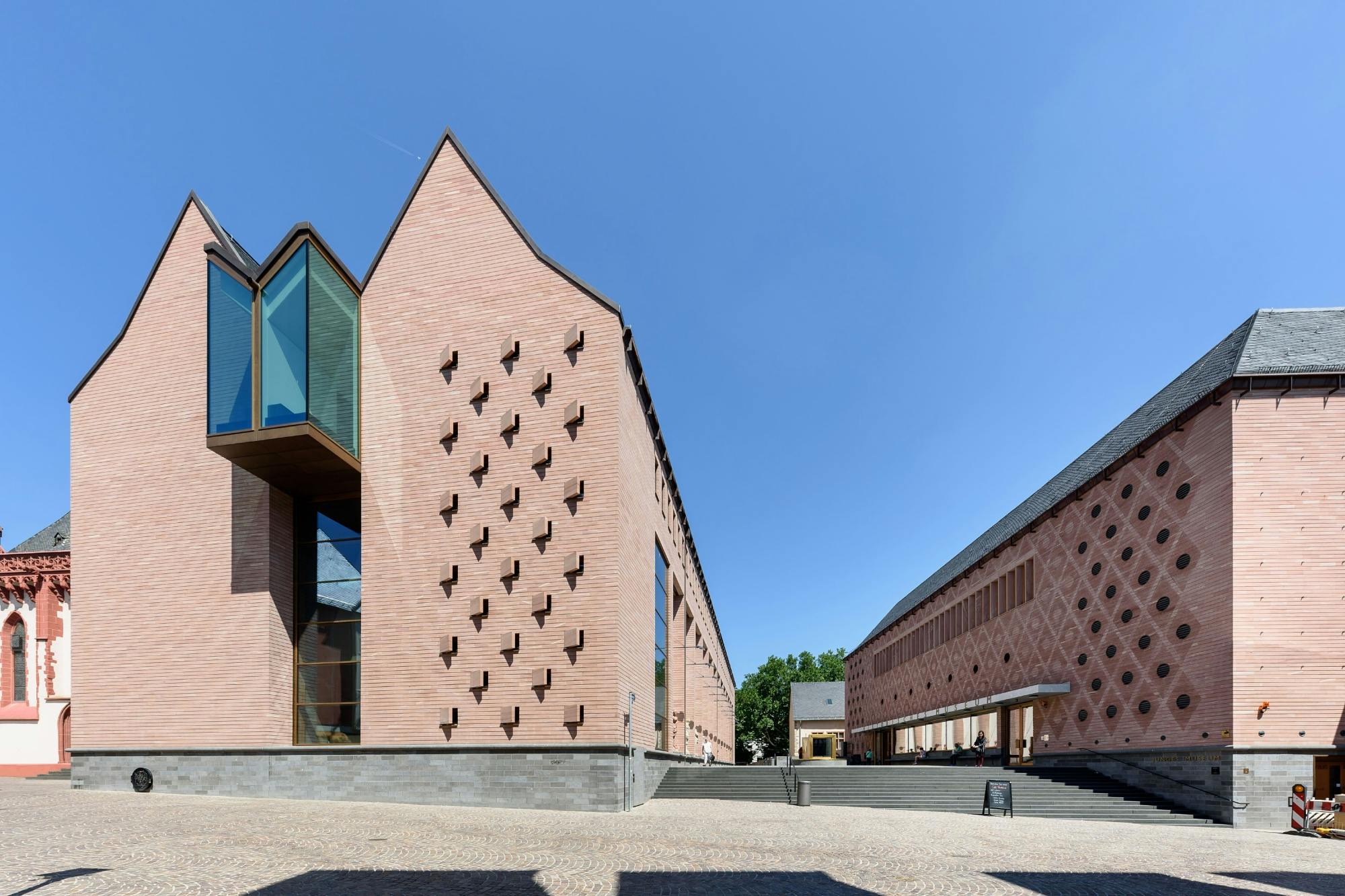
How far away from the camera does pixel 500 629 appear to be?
78.9 feet

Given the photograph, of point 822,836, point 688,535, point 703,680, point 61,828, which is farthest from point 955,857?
point 703,680

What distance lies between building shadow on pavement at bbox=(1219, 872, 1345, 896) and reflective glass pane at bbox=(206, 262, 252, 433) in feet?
81.8

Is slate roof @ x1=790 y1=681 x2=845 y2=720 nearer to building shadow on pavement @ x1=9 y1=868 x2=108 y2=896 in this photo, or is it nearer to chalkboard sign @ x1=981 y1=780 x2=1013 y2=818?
chalkboard sign @ x1=981 y1=780 x2=1013 y2=818

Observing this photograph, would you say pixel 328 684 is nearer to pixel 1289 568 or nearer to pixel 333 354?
pixel 333 354

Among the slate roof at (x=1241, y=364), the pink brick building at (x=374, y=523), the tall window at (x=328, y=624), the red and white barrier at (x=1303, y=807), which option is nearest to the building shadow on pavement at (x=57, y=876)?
the pink brick building at (x=374, y=523)

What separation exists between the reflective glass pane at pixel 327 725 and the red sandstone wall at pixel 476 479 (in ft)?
5.52

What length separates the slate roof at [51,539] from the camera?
146ft

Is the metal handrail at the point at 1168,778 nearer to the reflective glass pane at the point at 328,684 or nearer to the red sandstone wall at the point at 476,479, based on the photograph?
the red sandstone wall at the point at 476,479

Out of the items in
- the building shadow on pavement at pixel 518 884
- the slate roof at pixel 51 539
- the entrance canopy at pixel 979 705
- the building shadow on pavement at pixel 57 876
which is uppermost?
the slate roof at pixel 51 539

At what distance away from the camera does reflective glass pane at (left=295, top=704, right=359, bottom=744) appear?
1017 inches

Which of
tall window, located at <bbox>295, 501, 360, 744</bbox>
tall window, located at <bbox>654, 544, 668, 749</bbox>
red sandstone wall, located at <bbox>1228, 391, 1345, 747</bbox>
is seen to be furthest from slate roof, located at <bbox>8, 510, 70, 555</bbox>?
red sandstone wall, located at <bbox>1228, 391, 1345, 747</bbox>

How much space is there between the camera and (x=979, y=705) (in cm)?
4003

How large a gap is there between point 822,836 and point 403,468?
15.9m

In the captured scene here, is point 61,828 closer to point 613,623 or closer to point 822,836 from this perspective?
point 613,623
